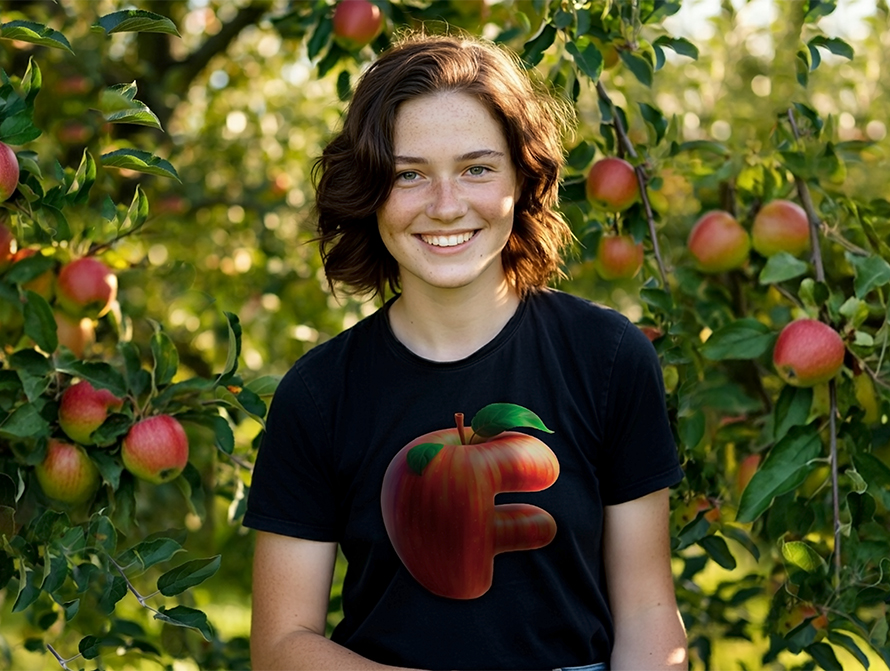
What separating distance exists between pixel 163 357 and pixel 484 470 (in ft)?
1.69

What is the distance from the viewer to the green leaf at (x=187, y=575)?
1.28 meters

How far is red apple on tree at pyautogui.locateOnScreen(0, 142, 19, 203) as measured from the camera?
4.21 ft

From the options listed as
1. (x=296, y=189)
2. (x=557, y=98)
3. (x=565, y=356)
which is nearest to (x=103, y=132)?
(x=296, y=189)

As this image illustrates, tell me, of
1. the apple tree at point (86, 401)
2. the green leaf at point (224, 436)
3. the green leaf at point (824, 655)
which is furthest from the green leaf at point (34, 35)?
the green leaf at point (824, 655)

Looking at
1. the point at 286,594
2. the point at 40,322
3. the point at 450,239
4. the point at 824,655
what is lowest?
the point at 824,655

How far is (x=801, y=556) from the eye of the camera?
1.36m

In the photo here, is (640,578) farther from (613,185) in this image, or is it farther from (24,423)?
(24,423)

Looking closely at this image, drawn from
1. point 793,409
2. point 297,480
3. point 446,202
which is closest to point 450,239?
point 446,202

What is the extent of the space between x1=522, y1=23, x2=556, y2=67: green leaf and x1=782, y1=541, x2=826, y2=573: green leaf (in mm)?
775

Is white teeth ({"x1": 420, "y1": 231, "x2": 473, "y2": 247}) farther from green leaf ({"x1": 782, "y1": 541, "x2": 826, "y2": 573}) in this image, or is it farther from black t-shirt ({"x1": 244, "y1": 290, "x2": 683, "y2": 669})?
green leaf ({"x1": 782, "y1": 541, "x2": 826, "y2": 573})

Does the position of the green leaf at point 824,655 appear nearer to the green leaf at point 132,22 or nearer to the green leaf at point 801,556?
the green leaf at point 801,556

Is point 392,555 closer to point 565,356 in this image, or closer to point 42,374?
point 565,356

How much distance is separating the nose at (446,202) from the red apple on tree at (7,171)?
518mm

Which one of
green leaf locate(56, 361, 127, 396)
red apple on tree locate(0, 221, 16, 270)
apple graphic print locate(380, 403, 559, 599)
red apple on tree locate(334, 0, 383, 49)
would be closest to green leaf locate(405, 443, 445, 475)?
apple graphic print locate(380, 403, 559, 599)
